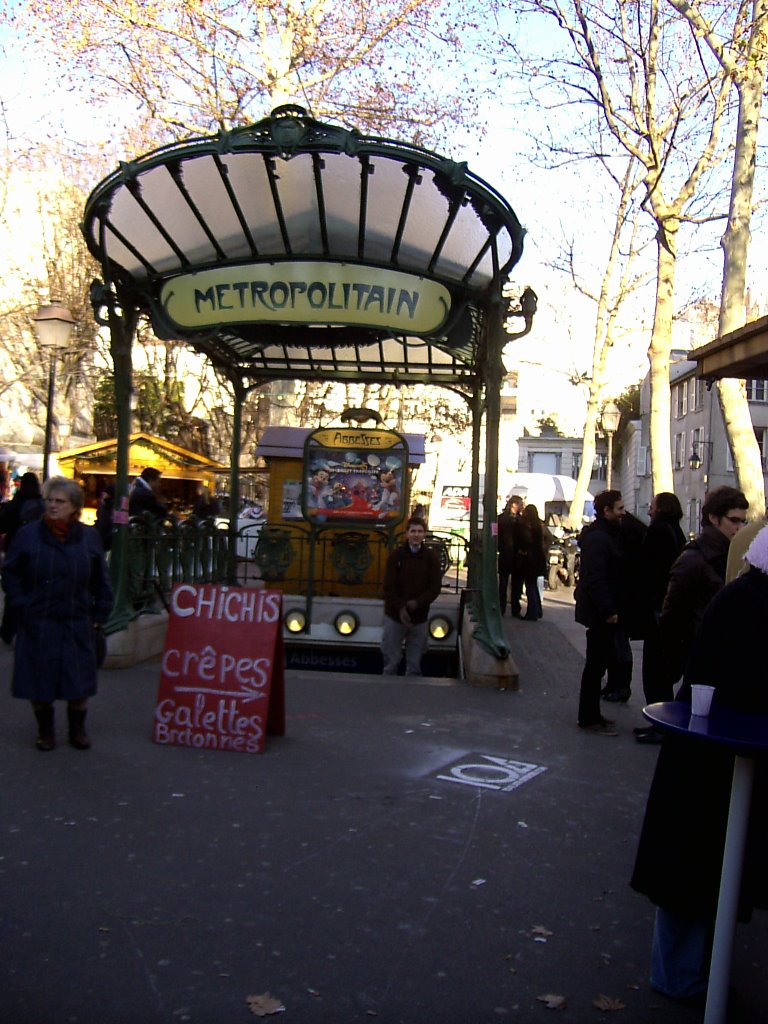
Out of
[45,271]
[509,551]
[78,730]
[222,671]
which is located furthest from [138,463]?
[78,730]

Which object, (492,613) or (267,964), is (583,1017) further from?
(492,613)

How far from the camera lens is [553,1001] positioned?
11.3ft

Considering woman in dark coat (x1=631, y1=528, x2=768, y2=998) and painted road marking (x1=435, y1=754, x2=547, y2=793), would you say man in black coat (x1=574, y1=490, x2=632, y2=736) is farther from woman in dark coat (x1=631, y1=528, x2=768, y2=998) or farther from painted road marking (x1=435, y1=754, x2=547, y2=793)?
woman in dark coat (x1=631, y1=528, x2=768, y2=998)

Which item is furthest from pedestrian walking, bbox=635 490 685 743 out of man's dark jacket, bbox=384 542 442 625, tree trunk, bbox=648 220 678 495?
tree trunk, bbox=648 220 678 495

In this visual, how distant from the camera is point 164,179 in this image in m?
8.73

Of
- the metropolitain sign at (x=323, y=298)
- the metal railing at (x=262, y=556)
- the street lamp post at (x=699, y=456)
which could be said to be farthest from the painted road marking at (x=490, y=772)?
the street lamp post at (x=699, y=456)

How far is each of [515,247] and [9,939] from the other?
7.05m

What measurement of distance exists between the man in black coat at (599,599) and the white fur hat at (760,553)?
4188 mm

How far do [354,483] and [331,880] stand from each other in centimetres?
780

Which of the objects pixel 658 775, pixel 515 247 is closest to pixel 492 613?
pixel 515 247

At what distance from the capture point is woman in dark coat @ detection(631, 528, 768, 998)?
10.7ft

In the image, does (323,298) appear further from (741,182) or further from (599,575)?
(741,182)

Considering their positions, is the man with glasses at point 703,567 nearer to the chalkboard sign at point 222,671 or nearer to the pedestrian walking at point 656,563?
the pedestrian walking at point 656,563

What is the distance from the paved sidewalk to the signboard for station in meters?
4.75
